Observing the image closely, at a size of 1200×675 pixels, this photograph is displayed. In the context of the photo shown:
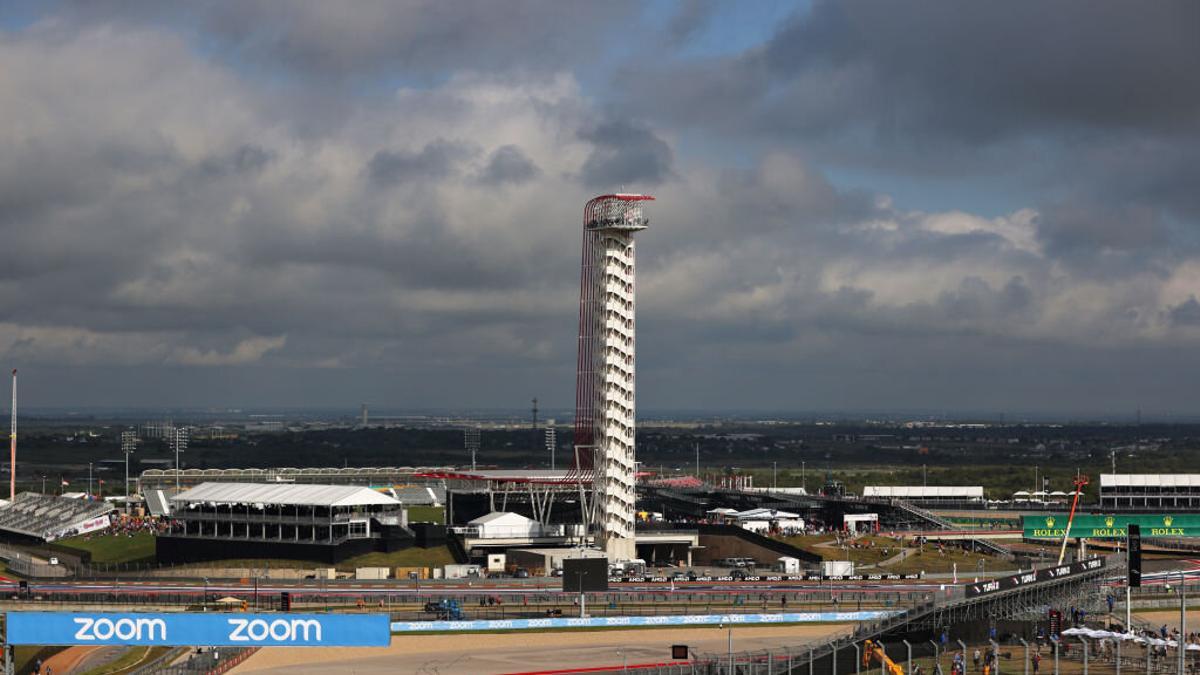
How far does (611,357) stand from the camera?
130 meters

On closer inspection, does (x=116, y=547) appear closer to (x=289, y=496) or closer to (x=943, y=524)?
(x=289, y=496)

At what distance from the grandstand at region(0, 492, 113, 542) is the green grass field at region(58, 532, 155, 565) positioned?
9.82ft

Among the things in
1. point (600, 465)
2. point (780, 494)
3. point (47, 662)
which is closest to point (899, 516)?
point (780, 494)

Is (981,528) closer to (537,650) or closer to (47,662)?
(537,650)

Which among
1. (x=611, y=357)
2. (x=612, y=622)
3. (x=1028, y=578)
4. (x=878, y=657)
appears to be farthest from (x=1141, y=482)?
(x=878, y=657)

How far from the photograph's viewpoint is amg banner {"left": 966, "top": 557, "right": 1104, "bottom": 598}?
8450cm

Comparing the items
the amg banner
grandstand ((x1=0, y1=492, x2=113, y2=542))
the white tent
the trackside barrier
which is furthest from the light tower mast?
grandstand ((x1=0, y1=492, x2=113, y2=542))

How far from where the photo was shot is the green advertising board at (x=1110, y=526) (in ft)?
474

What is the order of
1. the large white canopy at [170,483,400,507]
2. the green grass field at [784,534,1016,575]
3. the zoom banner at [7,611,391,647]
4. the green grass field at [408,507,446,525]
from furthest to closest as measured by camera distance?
the green grass field at [408,507,446,525] → the green grass field at [784,534,1016,575] → the large white canopy at [170,483,400,507] → the zoom banner at [7,611,391,647]

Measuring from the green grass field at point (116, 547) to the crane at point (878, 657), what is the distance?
76.7 metres

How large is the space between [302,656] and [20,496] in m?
113

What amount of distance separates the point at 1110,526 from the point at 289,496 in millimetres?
72701

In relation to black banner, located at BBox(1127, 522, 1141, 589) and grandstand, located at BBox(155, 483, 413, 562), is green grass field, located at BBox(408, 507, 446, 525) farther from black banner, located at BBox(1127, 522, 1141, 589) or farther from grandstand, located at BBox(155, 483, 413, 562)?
black banner, located at BBox(1127, 522, 1141, 589)

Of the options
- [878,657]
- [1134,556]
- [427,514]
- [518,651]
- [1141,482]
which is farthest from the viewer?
[1141,482]
